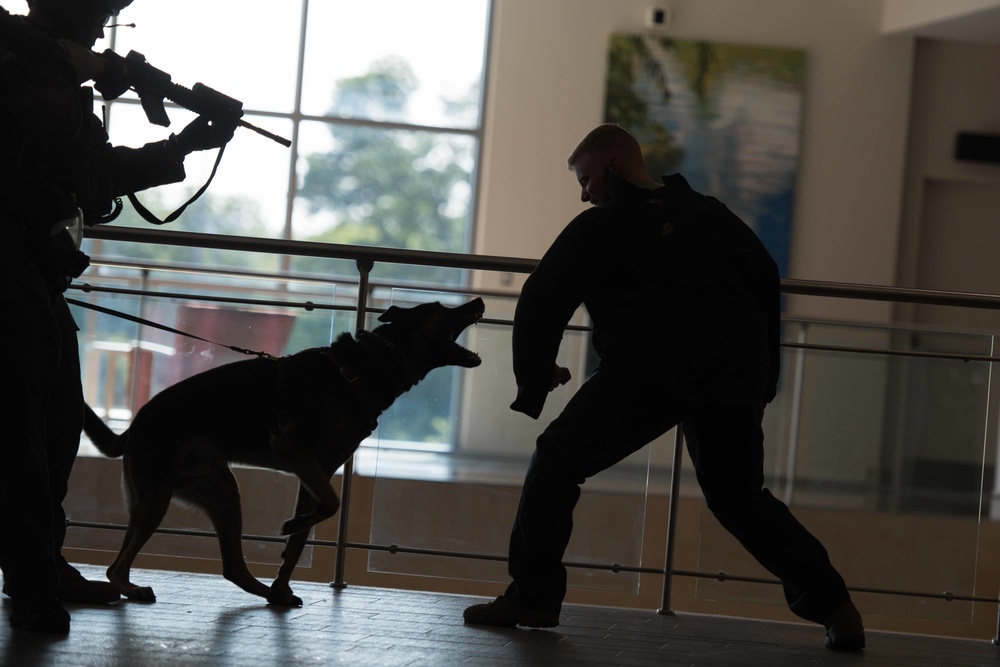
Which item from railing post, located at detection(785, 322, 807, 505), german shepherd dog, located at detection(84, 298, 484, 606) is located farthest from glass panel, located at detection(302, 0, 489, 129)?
german shepherd dog, located at detection(84, 298, 484, 606)

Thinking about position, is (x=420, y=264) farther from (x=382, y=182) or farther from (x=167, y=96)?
(x=382, y=182)

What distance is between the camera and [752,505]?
2.55m

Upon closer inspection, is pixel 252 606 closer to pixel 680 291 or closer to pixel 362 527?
pixel 362 527

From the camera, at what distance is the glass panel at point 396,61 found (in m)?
9.03

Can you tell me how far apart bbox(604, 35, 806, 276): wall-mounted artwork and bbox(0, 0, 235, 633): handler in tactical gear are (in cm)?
653

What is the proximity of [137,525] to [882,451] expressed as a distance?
3.96 m

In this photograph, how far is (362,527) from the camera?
372 cm

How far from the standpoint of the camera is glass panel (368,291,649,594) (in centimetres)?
336

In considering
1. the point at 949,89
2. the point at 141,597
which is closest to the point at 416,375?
the point at 141,597

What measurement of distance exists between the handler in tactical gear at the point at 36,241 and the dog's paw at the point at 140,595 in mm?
457

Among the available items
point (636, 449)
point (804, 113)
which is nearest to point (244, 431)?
point (636, 449)

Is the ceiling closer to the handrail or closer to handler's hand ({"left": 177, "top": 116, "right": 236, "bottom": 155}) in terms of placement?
the handrail

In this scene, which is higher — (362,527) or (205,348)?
(205,348)

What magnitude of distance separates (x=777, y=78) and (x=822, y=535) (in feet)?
17.9
